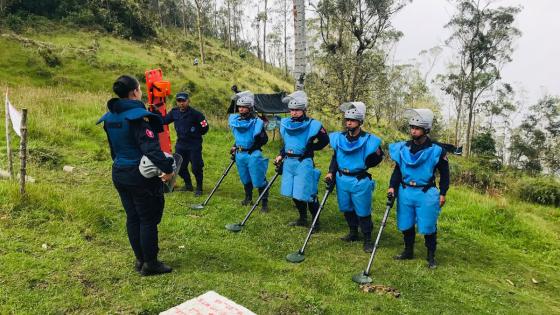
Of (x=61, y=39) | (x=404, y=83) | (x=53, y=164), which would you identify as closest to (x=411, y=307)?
(x=53, y=164)

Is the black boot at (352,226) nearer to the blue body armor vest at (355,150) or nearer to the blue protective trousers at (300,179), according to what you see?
the blue protective trousers at (300,179)

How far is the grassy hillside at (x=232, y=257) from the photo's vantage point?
418cm

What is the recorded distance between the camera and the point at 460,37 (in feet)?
97.4

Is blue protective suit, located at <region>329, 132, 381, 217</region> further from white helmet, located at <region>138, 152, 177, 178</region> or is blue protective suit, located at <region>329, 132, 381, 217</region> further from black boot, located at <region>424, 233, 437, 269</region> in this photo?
white helmet, located at <region>138, 152, 177, 178</region>

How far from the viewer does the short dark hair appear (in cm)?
407

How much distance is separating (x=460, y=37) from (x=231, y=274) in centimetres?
3006

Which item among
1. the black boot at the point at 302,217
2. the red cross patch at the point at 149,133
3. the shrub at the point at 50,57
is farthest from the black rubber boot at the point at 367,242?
the shrub at the point at 50,57

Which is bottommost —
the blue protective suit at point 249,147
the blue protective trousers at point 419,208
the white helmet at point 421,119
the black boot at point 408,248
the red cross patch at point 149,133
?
the black boot at point 408,248

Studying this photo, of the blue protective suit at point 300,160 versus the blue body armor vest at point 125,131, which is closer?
the blue body armor vest at point 125,131

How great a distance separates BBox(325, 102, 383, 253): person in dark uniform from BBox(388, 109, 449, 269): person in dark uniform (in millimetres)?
370

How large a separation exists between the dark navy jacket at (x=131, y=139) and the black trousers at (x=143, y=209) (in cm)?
9

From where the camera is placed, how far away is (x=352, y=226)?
6316mm

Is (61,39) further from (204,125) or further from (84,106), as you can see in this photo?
(204,125)

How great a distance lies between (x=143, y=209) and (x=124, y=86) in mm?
1255
